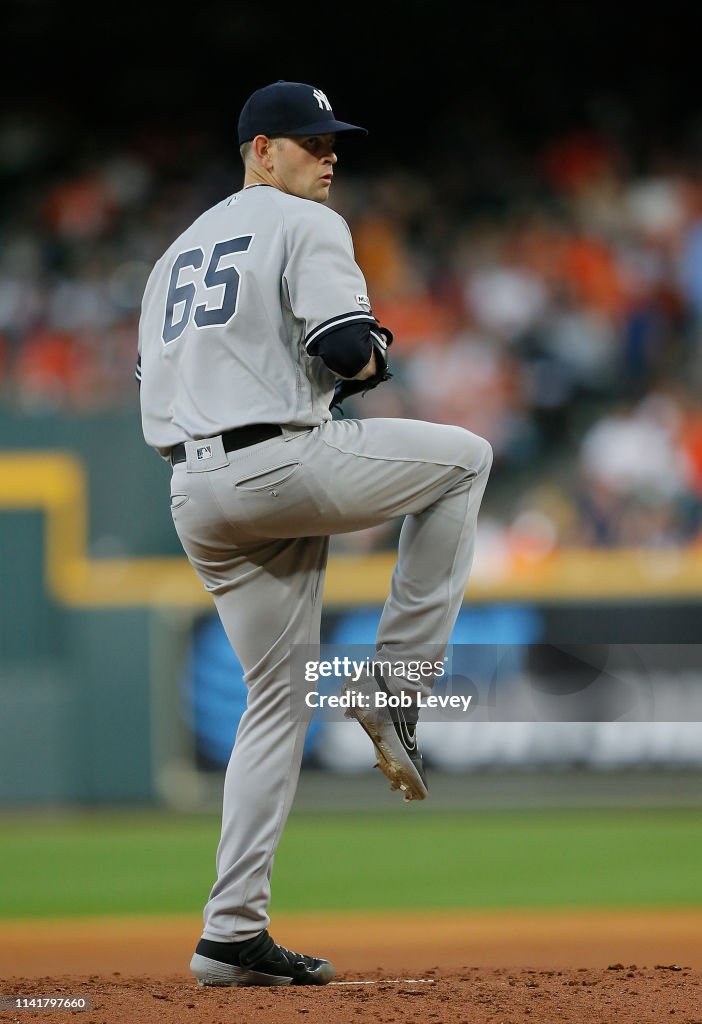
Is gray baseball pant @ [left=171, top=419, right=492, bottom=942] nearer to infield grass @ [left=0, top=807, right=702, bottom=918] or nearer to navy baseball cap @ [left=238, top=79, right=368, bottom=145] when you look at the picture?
navy baseball cap @ [left=238, top=79, right=368, bottom=145]

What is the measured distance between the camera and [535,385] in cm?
984

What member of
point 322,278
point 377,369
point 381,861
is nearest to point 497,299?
point 381,861

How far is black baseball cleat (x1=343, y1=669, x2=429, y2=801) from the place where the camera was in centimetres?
323

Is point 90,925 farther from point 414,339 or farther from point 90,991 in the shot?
point 414,339

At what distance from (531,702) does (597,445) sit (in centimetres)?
238

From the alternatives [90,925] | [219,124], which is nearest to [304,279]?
[90,925]

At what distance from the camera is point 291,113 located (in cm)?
328

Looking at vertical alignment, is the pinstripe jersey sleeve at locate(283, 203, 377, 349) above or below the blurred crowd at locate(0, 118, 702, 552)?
below

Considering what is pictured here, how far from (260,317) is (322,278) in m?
0.17

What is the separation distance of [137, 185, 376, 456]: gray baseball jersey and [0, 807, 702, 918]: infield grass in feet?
9.83

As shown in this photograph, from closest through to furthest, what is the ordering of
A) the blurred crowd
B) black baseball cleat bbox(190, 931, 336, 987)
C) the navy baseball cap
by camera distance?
the navy baseball cap → black baseball cleat bbox(190, 931, 336, 987) → the blurred crowd

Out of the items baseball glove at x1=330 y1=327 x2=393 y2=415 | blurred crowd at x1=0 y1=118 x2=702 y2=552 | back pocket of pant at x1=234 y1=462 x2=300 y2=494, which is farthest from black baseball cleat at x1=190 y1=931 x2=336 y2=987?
blurred crowd at x1=0 y1=118 x2=702 y2=552

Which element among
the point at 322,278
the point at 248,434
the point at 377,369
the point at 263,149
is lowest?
the point at 248,434

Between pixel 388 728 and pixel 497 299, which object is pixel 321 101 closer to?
pixel 388 728
